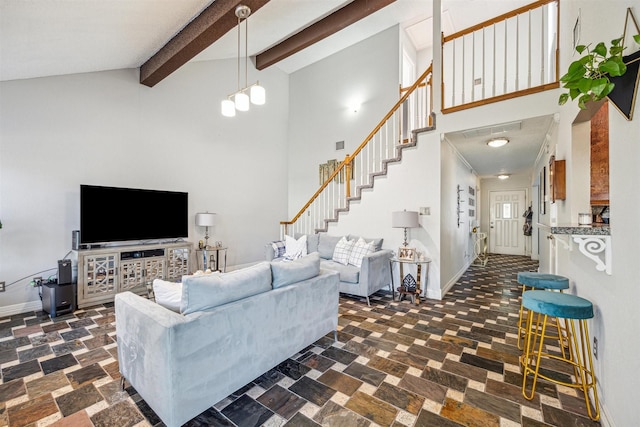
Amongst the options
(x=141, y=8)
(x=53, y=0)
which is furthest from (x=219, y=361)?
(x=141, y=8)

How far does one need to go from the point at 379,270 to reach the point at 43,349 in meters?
3.78

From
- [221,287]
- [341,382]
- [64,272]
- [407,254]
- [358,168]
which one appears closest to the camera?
[221,287]

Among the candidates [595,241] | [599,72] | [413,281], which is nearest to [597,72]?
[599,72]

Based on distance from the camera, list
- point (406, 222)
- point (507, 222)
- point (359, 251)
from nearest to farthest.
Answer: point (406, 222)
point (359, 251)
point (507, 222)

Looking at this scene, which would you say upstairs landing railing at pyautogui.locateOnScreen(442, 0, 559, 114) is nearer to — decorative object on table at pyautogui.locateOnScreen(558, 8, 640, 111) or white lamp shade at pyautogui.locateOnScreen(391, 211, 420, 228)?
white lamp shade at pyautogui.locateOnScreen(391, 211, 420, 228)

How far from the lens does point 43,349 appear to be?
2.59 metres

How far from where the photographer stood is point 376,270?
3971 mm

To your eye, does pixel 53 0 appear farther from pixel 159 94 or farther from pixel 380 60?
pixel 380 60

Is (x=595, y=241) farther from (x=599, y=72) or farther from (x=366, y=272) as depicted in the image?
(x=366, y=272)

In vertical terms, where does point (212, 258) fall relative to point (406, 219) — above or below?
below

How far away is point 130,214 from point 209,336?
352 cm

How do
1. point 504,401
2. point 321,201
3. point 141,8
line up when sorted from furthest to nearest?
1. point 321,201
2. point 141,8
3. point 504,401

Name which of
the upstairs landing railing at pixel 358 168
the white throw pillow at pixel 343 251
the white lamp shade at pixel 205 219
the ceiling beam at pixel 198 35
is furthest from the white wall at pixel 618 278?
the white lamp shade at pixel 205 219

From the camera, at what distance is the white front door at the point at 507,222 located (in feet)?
27.0
